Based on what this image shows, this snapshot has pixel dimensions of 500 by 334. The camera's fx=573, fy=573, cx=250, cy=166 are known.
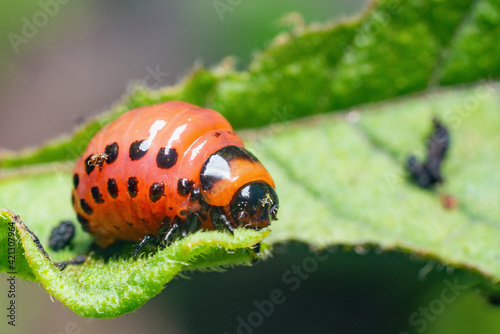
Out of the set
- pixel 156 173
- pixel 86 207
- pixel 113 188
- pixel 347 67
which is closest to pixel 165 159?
pixel 156 173

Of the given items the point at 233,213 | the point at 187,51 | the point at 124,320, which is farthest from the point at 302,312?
the point at 187,51

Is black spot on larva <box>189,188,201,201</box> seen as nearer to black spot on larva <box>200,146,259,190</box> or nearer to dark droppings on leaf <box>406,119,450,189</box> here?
black spot on larva <box>200,146,259,190</box>

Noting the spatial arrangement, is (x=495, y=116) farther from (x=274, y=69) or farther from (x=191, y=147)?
(x=191, y=147)

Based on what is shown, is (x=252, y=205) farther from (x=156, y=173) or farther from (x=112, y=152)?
(x=112, y=152)

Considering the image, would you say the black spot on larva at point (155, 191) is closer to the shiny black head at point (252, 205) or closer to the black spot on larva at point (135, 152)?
the black spot on larva at point (135, 152)

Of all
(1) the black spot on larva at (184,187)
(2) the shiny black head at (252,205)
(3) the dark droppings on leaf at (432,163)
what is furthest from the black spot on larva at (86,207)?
(3) the dark droppings on leaf at (432,163)

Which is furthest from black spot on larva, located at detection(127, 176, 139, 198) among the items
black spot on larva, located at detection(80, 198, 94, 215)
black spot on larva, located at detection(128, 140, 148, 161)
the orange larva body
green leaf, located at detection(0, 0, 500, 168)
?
green leaf, located at detection(0, 0, 500, 168)
